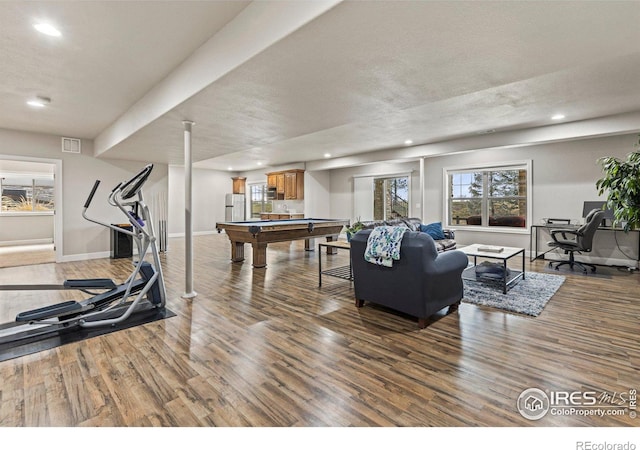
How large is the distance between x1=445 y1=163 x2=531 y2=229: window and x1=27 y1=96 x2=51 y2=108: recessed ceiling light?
24.9 feet

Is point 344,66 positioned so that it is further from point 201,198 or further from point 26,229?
point 26,229

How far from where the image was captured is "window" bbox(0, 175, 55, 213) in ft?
29.0

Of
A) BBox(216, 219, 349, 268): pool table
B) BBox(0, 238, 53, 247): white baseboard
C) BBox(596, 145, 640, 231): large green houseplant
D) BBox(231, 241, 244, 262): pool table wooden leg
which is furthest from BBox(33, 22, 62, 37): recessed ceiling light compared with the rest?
BBox(0, 238, 53, 247): white baseboard

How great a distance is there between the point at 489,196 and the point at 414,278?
555cm

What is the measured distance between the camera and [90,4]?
7.27 feet

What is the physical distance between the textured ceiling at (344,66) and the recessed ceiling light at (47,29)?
11cm

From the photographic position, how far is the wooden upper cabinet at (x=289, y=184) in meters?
10.0

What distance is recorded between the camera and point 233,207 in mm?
11711

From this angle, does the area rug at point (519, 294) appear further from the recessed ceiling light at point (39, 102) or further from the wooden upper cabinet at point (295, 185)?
the wooden upper cabinet at point (295, 185)

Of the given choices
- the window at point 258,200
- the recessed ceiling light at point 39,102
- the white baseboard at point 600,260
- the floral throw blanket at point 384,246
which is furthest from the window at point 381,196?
the recessed ceiling light at point 39,102

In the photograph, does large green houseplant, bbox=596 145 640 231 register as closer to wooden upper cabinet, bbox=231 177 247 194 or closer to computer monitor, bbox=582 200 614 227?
computer monitor, bbox=582 200 614 227

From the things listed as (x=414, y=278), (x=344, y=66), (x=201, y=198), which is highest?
→ (x=344, y=66)

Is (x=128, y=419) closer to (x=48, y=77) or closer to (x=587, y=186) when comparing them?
(x=48, y=77)

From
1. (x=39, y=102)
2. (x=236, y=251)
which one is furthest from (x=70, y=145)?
(x=236, y=251)
